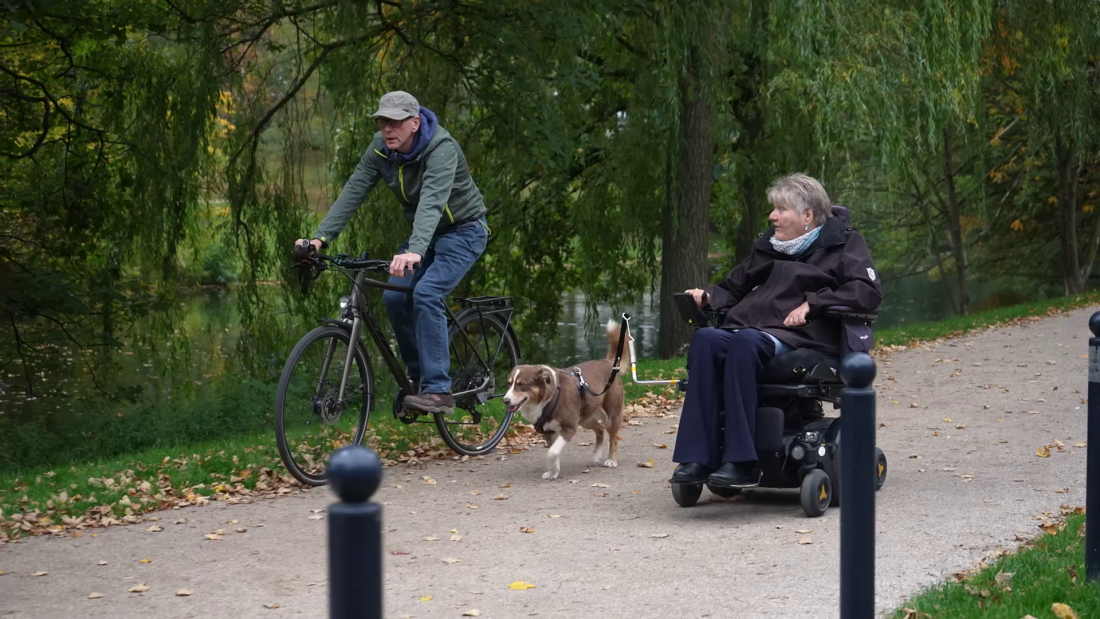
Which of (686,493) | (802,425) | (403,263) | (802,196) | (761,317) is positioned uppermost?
(802,196)

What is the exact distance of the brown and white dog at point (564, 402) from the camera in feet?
23.5

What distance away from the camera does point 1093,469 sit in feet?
15.3

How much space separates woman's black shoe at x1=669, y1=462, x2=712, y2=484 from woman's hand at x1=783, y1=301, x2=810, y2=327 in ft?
2.80

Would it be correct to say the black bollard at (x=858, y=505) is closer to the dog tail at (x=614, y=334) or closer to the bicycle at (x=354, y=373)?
the bicycle at (x=354, y=373)

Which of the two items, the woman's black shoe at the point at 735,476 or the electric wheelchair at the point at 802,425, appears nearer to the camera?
the woman's black shoe at the point at 735,476

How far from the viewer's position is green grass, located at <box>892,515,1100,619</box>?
4.43 metres

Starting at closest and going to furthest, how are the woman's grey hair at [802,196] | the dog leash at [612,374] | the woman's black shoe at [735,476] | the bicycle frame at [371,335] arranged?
the woman's black shoe at [735,476], the woman's grey hair at [802,196], the bicycle frame at [371,335], the dog leash at [612,374]

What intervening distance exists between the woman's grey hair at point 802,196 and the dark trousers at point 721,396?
795 millimetres

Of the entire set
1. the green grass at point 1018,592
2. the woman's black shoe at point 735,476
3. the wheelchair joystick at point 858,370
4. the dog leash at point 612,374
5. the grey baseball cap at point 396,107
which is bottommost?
the green grass at point 1018,592

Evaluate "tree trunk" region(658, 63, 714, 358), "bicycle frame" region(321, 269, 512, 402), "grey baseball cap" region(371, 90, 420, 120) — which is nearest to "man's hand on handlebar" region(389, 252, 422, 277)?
"bicycle frame" region(321, 269, 512, 402)

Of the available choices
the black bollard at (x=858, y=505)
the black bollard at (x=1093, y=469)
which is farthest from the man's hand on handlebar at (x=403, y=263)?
the black bollard at (x=858, y=505)

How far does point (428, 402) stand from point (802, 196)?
95.7 inches

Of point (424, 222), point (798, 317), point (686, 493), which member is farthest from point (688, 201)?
point (686, 493)

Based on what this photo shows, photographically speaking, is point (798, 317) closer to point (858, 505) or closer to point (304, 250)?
point (304, 250)
